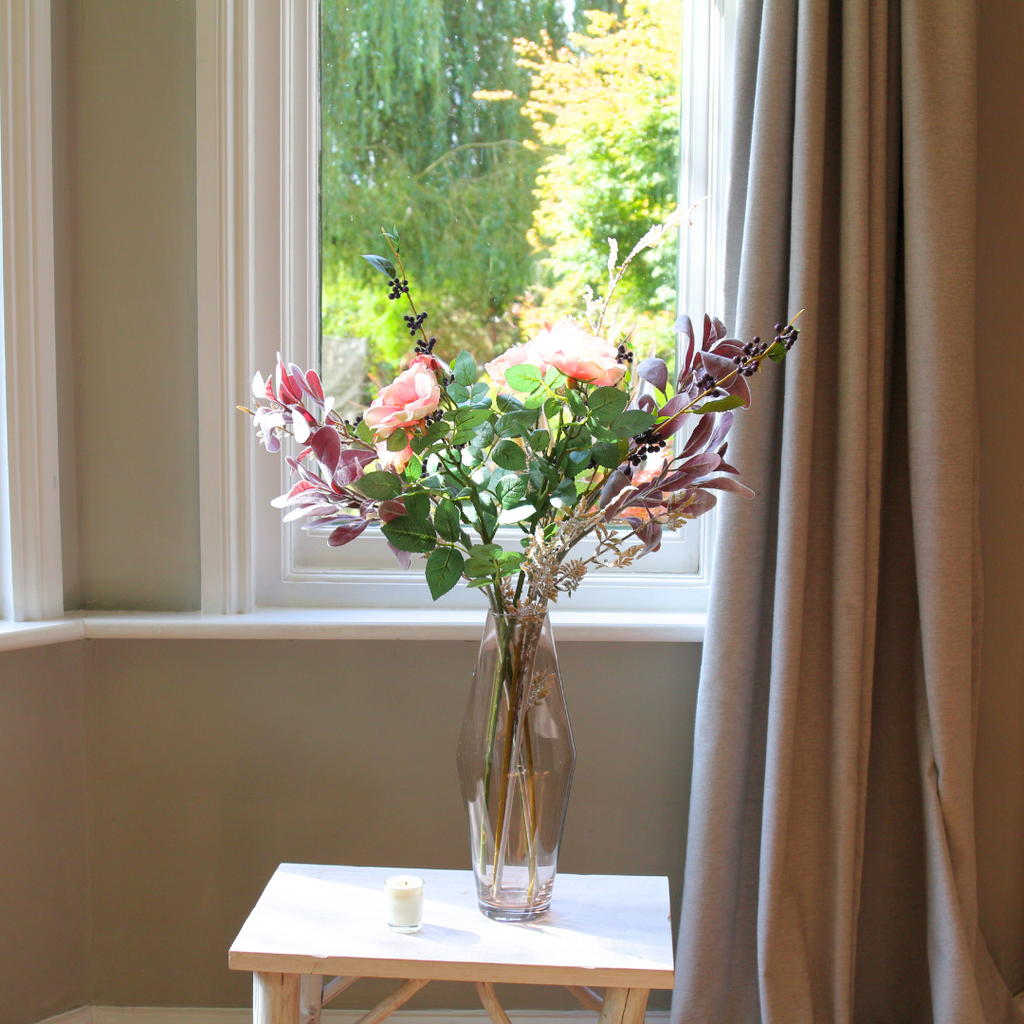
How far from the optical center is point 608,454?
0.96 metres

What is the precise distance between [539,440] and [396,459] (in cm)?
16

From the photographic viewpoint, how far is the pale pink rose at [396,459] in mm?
986

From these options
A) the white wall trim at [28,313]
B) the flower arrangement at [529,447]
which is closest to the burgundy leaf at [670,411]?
the flower arrangement at [529,447]

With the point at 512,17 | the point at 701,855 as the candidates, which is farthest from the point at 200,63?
the point at 701,855

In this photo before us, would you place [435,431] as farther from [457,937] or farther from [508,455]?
[457,937]

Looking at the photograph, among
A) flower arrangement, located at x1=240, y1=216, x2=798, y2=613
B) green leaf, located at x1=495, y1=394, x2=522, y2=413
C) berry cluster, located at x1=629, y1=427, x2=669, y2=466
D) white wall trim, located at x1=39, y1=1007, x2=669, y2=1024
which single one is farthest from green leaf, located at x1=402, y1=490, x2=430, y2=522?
white wall trim, located at x1=39, y1=1007, x2=669, y2=1024

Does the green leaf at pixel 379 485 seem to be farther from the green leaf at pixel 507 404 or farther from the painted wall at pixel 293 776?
the painted wall at pixel 293 776

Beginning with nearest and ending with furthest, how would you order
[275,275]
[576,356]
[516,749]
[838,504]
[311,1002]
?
[576,356] → [516,749] → [311,1002] → [838,504] → [275,275]

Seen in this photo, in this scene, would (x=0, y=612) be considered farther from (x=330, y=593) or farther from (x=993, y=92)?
(x=993, y=92)

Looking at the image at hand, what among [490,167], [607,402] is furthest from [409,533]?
[490,167]

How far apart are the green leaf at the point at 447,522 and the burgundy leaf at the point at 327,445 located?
123 mm

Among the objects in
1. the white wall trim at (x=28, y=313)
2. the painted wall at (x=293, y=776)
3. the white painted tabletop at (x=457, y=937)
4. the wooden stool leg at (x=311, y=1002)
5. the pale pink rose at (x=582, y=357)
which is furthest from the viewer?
the painted wall at (x=293, y=776)

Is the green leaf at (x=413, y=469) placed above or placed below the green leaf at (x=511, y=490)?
above

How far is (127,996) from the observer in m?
1.57
